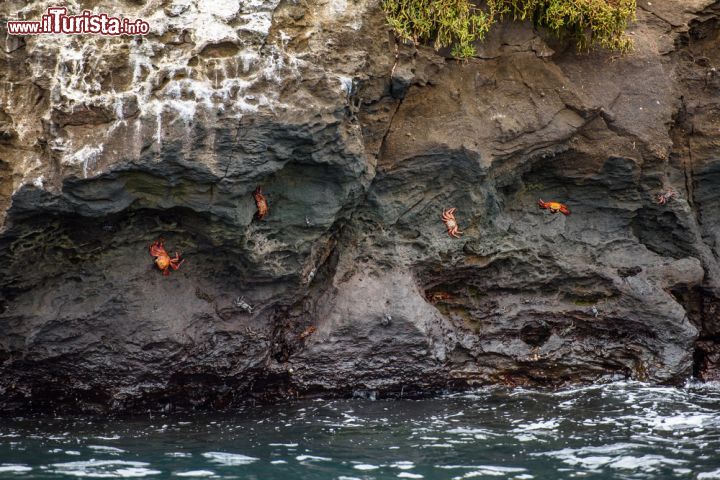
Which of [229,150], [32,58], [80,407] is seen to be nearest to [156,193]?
[229,150]

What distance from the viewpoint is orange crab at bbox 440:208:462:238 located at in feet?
25.4

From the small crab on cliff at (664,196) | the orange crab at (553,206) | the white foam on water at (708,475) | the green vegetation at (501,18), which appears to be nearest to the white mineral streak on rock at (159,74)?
the green vegetation at (501,18)

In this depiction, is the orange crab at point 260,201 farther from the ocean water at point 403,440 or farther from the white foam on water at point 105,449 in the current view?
the white foam on water at point 105,449

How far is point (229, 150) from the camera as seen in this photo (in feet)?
21.3

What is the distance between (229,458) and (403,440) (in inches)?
48.9

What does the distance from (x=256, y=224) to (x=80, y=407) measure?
200 centimetres

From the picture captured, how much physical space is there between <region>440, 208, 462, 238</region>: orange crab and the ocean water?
1.38 metres

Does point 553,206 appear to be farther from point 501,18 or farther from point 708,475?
point 708,475

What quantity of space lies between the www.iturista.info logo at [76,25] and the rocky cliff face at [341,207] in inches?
2.8

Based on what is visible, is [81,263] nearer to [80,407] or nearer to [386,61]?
[80,407]

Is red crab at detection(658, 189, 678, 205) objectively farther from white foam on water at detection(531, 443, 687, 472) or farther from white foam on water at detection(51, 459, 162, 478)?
white foam on water at detection(51, 459, 162, 478)

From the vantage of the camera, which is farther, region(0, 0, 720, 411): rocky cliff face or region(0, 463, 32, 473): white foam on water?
region(0, 0, 720, 411): rocky cliff face

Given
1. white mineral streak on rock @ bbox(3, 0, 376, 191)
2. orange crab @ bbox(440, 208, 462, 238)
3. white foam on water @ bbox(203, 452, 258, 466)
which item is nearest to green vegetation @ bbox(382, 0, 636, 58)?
white mineral streak on rock @ bbox(3, 0, 376, 191)

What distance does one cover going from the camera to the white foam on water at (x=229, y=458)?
19.6ft
